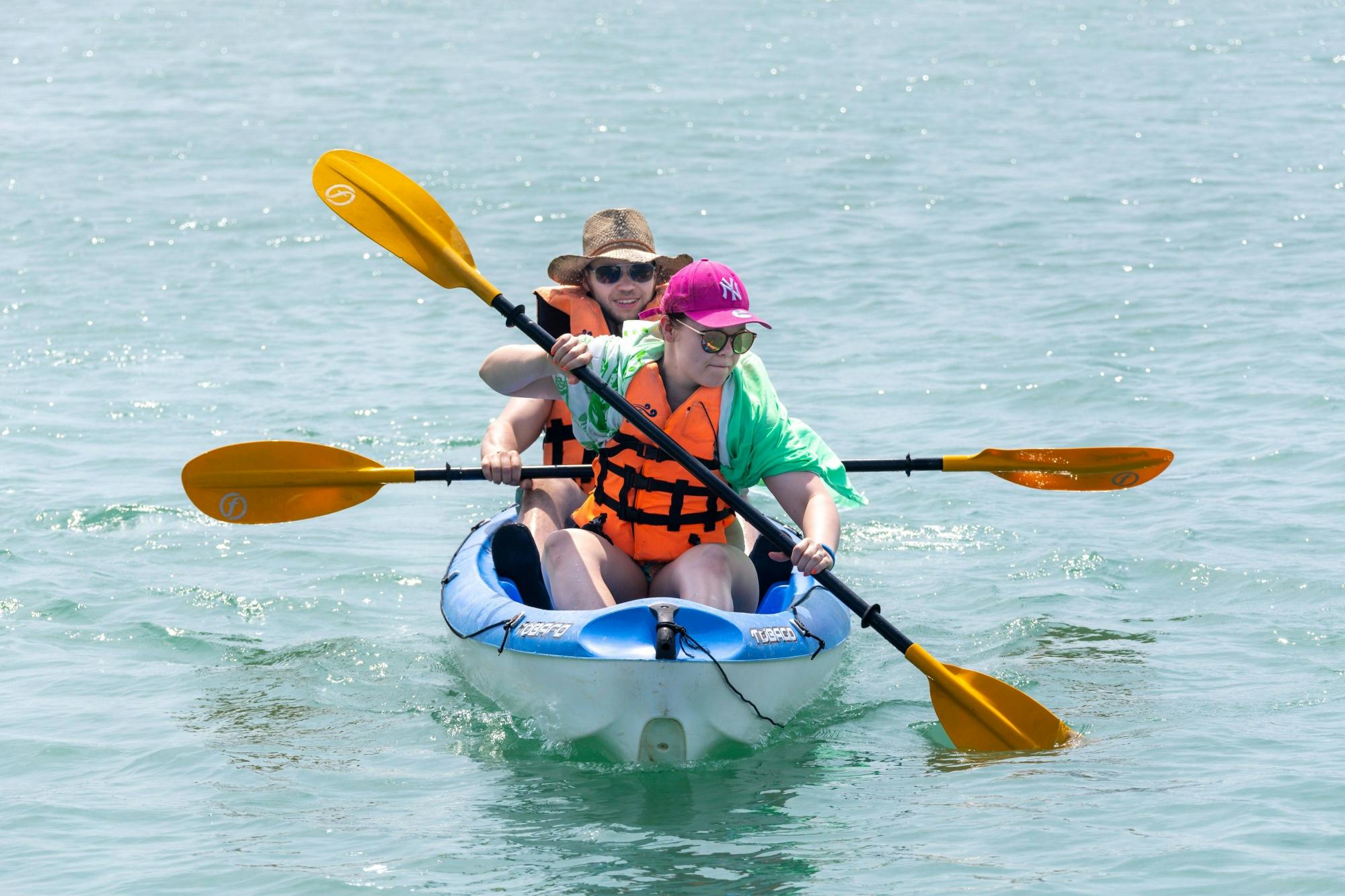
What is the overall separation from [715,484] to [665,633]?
55cm

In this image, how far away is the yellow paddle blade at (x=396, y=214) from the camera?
5.78 metres

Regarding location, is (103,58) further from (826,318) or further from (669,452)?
(669,452)

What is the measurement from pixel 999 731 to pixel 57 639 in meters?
3.49

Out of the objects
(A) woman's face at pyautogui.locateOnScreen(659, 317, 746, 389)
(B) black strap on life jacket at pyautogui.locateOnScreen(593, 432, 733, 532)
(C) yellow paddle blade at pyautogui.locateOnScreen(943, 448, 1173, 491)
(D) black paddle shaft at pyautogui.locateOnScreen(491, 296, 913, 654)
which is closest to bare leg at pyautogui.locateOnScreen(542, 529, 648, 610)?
(B) black strap on life jacket at pyautogui.locateOnScreen(593, 432, 733, 532)

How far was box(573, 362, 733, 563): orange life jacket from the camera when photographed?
16.3 ft

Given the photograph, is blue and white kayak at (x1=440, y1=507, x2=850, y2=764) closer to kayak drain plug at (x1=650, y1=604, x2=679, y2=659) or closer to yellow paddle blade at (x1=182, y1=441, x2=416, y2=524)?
kayak drain plug at (x1=650, y1=604, x2=679, y2=659)

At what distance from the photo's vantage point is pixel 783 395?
33.1 feet

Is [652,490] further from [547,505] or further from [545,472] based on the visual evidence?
[547,505]

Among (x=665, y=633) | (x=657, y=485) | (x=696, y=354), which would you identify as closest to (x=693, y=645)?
(x=665, y=633)

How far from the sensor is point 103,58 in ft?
72.1

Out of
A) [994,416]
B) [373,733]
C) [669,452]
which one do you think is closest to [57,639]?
[373,733]

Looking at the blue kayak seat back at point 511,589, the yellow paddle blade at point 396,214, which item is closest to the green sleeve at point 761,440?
the blue kayak seat back at point 511,589

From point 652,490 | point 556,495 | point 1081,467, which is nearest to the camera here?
point 652,490

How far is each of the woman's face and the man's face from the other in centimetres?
92
